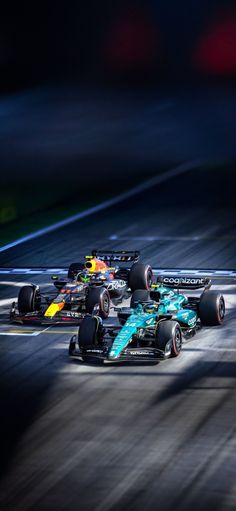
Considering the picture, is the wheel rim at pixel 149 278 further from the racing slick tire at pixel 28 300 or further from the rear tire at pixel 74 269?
the racing slick tire at pixel 28 300

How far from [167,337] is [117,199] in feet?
92.9

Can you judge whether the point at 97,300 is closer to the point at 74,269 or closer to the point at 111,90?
the point at 74,269

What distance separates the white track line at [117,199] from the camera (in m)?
54.1

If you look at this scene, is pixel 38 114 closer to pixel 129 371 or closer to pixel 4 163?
pixel 4 163

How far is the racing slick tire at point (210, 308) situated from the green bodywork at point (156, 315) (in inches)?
11.3

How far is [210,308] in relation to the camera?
37125mm

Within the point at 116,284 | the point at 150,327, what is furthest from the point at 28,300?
the point at 150,327

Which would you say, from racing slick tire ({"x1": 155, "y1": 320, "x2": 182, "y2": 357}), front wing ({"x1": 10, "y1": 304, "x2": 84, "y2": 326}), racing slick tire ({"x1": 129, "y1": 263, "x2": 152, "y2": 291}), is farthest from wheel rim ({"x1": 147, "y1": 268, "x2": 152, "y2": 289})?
racing slick tire ({"x1": 155, "y1": 320, "x2": 182, "y2": 357})

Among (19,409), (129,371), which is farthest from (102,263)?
(19,409)

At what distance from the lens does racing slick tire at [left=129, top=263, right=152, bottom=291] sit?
4141cm

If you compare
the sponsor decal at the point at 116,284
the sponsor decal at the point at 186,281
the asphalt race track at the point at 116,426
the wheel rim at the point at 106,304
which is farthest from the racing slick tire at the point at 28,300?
the sponsor decal at the point at 186,281

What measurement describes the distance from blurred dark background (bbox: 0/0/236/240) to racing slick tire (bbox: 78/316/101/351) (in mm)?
29574

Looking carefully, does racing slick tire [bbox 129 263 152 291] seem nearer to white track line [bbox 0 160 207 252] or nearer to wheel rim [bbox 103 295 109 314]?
wheel rim [bbox 103 295 109 314]

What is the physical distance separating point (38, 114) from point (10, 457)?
5650 cm
